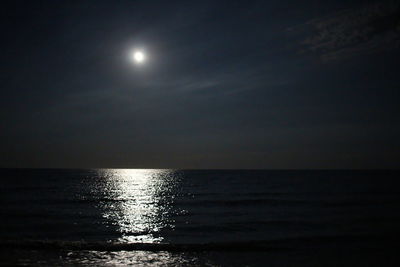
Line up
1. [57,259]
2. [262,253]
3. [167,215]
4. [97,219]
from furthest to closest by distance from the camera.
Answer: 1. [167,215]
2. [97,219]
3. [262,253]
4. [57,259]

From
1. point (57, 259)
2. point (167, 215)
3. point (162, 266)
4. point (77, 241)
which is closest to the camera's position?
point (162, 266)

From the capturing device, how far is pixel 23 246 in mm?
18359

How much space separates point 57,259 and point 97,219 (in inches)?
572

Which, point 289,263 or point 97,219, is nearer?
point 289,263

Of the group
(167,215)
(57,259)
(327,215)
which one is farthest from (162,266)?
(327,215)

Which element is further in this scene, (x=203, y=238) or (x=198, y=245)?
(x=203, y=238)

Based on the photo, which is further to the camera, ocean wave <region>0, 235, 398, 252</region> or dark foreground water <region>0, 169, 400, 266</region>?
ocean wave <region>0, 235, 398, 252</region>

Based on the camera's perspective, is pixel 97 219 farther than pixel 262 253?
Yes

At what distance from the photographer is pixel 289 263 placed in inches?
605

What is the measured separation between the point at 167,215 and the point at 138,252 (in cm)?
1518

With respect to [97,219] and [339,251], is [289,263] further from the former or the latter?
[97,219]

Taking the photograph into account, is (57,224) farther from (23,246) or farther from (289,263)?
(289,263)

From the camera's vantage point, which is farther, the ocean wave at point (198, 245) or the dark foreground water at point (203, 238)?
the ocean wave at point (198, 245)

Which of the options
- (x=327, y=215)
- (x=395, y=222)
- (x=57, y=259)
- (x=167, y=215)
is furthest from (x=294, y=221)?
(x=57, y=259)
